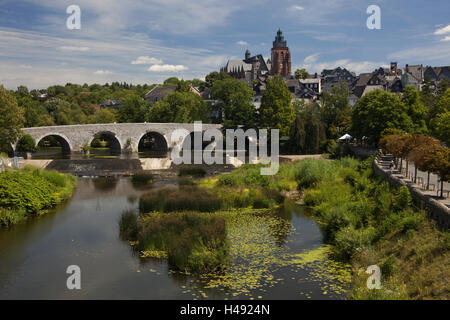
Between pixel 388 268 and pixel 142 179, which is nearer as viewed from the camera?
pixel 388 268

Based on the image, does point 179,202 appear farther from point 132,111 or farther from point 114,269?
point 132,111

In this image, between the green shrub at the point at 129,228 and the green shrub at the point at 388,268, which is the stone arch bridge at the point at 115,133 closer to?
the green shrub at the point at 129,228

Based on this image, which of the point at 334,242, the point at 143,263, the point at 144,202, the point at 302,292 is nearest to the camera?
the point at 302,292

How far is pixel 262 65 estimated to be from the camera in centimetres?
12694

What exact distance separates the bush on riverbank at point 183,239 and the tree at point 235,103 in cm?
3941

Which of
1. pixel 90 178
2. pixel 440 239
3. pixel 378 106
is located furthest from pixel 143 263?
pixel 378 106

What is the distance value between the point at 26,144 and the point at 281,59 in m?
93.0

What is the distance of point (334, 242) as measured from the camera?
54.1ft

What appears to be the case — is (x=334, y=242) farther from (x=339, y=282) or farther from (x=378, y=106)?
(x=378, y=106)

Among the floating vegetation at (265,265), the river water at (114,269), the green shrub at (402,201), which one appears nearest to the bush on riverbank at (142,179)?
the river water at (114,269)

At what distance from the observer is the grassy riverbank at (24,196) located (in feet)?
65.4

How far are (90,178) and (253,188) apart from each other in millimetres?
16843

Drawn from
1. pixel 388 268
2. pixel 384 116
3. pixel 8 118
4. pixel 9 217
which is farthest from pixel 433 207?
pixel 8 118

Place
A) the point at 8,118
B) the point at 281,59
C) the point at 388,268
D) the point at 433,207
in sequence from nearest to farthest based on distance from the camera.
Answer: the point at 388,268, the point at 433,207, the point at 8,118, the point at 281,59
